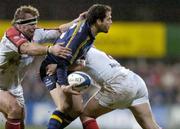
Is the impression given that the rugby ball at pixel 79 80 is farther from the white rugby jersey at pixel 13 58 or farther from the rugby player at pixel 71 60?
the white rugby jersey at pixel 13 58

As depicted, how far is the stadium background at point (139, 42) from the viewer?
1942cm

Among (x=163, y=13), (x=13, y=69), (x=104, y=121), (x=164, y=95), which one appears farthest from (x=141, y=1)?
(x=13, y=69)

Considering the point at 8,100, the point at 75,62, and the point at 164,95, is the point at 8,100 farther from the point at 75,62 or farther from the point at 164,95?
the point at 164,95

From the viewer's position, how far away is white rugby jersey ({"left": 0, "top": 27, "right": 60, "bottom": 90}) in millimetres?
9258

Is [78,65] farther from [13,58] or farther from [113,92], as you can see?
[13,58]

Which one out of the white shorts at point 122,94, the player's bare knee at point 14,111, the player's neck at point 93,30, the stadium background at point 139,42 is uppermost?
the player's neck at point 93,30

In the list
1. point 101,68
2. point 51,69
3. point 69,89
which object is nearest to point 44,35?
point 51,69

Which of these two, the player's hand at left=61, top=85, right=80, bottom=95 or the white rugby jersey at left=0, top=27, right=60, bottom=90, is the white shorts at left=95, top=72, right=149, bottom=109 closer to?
the player's hand at left=61, top=85, right=80, bottom=95

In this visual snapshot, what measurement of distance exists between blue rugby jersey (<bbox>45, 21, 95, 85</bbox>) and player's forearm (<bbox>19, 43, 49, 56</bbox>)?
17 centimetres

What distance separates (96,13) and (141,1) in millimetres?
15549

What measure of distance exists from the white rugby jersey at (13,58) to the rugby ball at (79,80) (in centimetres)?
91

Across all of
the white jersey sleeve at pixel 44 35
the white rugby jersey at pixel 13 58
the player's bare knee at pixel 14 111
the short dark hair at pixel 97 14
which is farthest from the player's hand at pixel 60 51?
the player's bare knee at pixel 14 111

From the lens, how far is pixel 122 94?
9.09 m

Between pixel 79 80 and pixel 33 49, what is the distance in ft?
2.22
